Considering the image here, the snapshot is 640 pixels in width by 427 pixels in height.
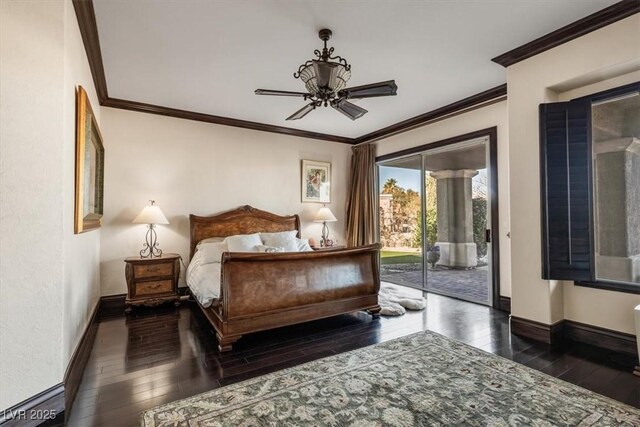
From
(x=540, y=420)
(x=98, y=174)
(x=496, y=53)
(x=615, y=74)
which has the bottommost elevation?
(x=540, y=420)

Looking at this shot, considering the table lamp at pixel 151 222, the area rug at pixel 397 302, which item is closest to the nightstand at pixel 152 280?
the table lamp at pixel 151 222

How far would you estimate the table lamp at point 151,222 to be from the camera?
13.4 feet

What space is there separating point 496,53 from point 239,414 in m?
3.84

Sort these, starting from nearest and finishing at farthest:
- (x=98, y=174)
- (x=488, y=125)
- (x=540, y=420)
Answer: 1. (x=540, y=420)
2. (x=98, y=174)
3. (x=488, y=125)

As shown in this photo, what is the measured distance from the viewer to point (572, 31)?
2717mm

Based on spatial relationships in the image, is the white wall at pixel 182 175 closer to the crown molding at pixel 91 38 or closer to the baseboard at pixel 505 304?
the crown molding at pixel 91 38

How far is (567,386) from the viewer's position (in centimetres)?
215

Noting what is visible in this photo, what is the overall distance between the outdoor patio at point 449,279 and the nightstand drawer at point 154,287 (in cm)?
376

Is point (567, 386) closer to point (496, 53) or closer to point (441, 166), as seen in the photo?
point (496, 53)

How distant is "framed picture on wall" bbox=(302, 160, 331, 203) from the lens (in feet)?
19.4

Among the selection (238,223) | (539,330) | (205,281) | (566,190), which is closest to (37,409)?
(205,281)

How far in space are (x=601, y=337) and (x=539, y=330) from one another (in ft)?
1.59

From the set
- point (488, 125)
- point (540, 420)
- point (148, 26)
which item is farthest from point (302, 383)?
point (488, 125)

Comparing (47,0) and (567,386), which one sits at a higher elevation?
(47,0)
